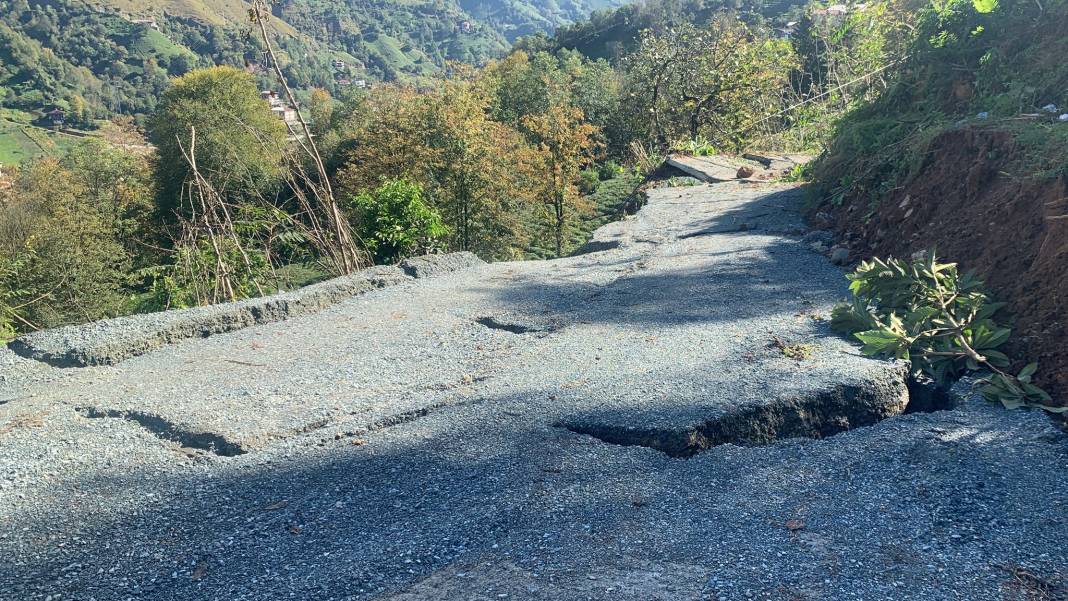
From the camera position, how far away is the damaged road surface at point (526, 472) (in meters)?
2.14

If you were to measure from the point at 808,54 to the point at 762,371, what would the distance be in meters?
22.5

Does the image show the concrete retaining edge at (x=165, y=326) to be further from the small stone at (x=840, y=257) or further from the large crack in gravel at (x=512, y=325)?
the small stone at (x=840, y=257)

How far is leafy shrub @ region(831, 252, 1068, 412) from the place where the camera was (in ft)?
10.4

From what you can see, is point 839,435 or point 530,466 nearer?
point 530,466

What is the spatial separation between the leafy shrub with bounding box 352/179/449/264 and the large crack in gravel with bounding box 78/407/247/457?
4.51 meters

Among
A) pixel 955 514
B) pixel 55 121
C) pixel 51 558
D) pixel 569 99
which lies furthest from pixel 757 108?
pixel 55 121

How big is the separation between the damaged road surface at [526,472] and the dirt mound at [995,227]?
0.59 m

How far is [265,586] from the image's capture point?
214cm

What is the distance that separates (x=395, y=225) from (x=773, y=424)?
5905 mm

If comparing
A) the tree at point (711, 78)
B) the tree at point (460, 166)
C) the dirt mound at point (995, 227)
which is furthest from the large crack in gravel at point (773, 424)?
the tree at point (711, 78)

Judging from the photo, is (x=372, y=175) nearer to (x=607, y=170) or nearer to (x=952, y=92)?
(x=607, y=170)

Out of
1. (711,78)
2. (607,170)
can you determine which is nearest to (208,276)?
(711,78)

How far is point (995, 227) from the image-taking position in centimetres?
424

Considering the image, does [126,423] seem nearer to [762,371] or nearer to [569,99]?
[762,371]
